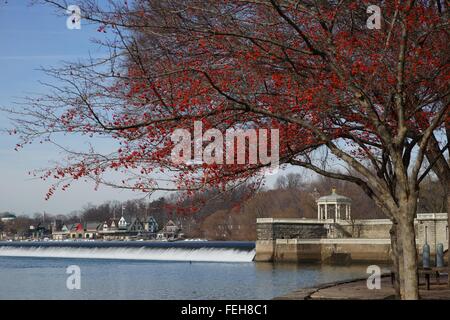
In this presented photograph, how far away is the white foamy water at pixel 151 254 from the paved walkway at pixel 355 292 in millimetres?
38767

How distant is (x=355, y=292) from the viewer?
15688 millimetres

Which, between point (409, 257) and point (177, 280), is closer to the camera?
point (409, 257)

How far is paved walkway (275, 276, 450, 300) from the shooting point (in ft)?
47.4

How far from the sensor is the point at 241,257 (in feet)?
187

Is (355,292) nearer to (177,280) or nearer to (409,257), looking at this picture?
(409,257)

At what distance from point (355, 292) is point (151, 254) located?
46.1 metres

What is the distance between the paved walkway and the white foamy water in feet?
127

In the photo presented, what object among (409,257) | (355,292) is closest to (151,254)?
(355,292)

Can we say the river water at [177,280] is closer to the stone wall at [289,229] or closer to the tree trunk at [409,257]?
the stone wall at [289,229]

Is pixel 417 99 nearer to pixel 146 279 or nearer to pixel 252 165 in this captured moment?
pixel 252 165

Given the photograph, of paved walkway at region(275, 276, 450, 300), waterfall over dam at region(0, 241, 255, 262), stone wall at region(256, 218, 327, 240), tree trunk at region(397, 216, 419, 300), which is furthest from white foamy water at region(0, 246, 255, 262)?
tree trunk at region(397, 216, 419, 300)

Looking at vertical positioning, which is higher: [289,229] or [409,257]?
[289,229]

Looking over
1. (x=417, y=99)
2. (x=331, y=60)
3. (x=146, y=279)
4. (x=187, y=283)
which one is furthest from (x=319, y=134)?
(x=146, y=279)

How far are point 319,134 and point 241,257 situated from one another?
155 feet
